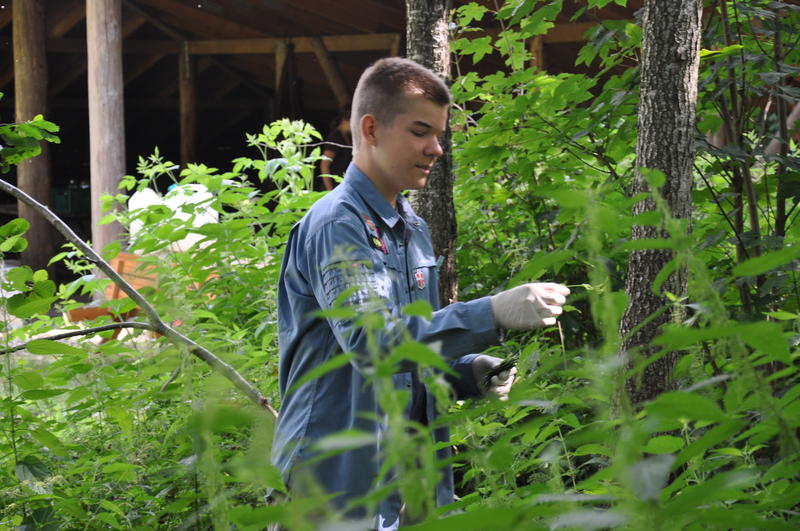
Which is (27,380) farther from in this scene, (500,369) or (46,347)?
(500,369)

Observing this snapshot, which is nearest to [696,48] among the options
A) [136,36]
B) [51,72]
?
[136,36]

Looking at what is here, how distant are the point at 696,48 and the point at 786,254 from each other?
2138 millimetres

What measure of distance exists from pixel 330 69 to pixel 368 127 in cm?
824

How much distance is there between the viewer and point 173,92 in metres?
13.2

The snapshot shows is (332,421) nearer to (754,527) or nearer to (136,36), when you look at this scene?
(754,527)

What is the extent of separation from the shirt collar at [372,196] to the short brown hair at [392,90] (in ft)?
0.47

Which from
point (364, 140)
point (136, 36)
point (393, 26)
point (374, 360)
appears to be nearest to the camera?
point (374, 360)

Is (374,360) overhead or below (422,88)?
below

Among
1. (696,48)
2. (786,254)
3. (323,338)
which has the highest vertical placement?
(696,48)

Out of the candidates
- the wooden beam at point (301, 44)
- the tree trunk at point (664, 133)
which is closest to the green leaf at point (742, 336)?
the tree trunk at point (664, 133)

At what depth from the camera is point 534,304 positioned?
172cm

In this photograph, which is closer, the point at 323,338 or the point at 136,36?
the point at 323,338

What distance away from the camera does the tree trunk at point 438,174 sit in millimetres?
3928

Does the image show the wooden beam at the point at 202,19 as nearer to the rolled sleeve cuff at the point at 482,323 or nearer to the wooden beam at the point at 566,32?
the wooden beam at the point at 566,32
